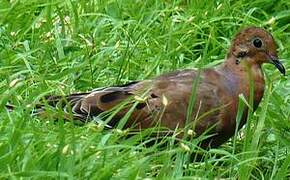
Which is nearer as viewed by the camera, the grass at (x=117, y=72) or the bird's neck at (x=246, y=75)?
the grass at (x=117, y=72)

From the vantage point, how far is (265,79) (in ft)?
22.6

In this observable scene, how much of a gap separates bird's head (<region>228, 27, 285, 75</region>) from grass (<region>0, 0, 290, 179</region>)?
0.62ft

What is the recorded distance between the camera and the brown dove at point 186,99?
637 centimetres

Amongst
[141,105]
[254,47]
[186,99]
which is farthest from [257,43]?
[141,105]

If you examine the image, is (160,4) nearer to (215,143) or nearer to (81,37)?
(81,37)

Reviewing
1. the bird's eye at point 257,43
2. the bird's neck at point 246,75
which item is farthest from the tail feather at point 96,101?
the bird's eye at point 257,43

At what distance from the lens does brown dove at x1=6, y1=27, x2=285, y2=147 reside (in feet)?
20.9

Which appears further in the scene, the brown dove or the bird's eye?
the bird's eye

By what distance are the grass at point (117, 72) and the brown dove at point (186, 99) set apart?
0.11 m

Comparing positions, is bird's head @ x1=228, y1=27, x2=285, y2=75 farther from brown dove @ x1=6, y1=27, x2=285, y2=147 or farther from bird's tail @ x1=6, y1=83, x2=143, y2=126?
bird's tail @ x1=6, y1=83, x2=143, y2=126

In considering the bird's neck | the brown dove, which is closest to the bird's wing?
the brown dove

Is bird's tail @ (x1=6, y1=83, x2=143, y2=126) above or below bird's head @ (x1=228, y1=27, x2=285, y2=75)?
below

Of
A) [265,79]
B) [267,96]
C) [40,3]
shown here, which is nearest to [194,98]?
[267,96]

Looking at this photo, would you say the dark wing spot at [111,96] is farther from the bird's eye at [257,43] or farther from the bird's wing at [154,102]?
the bird's eye at [257,43]
